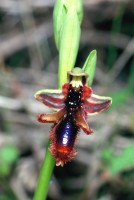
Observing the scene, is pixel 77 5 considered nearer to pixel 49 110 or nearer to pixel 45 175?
pixel 45 175

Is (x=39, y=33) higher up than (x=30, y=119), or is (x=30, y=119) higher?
(x=39, y=33)

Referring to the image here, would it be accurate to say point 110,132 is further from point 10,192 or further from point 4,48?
point 4,48

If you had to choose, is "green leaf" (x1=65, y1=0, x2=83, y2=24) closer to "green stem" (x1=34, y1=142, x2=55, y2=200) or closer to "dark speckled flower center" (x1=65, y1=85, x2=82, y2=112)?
"dark speckled flower center" (x1=65, y1=85, x2=82, y2=112)

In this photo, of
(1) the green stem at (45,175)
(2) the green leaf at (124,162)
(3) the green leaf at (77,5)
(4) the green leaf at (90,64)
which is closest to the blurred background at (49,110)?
(2) the green leaf at (124,162)

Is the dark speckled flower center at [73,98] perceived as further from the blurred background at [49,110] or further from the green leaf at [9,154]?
the green leaf at [9,154]

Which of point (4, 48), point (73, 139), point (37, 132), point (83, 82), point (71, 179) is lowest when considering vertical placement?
point (71, 179)

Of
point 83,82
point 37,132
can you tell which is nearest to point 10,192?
point 37,132

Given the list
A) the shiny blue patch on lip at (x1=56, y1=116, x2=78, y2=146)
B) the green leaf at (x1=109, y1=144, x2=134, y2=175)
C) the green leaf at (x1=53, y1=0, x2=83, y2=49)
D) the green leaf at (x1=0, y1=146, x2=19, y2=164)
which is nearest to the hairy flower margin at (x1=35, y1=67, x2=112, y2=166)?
the shiny blue patch on lip at (x1=56, y1=116, x2=78, y2=146)
